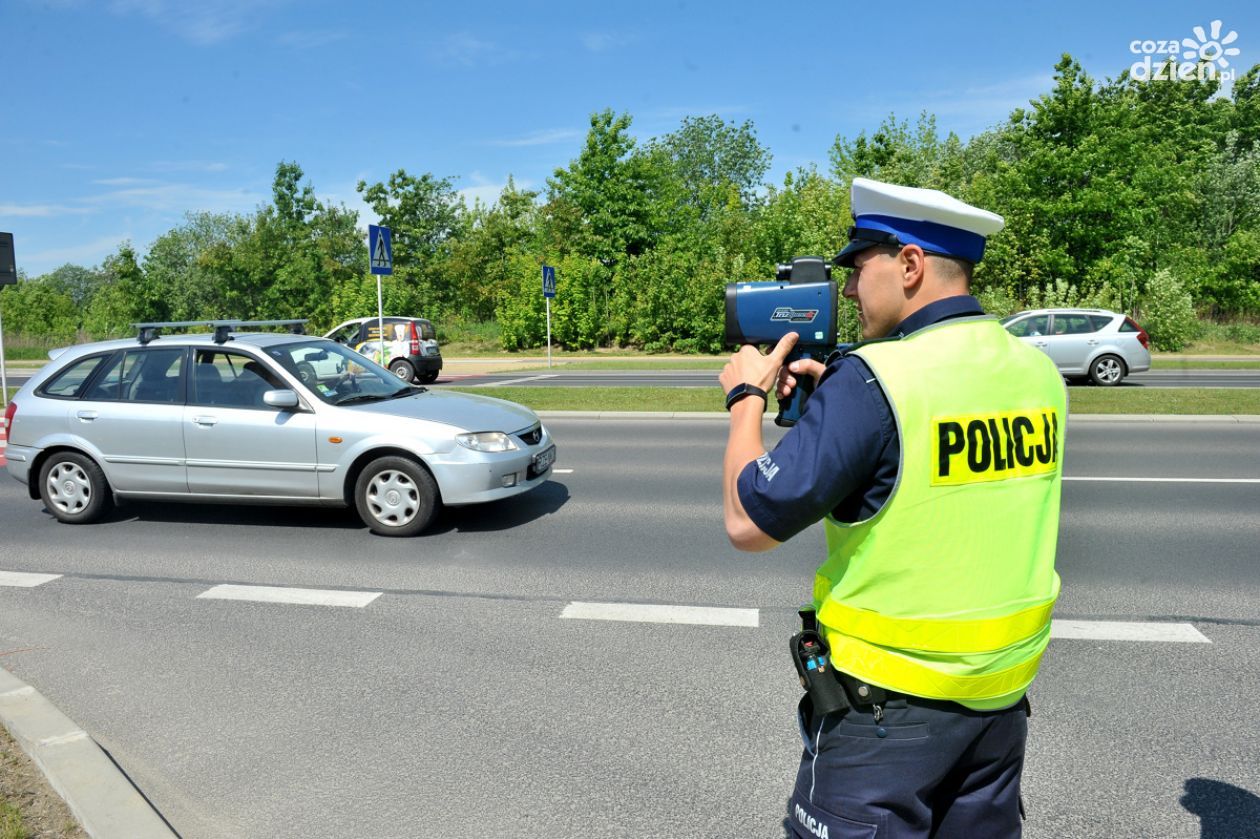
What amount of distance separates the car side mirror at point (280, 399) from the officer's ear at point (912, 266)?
246 inches

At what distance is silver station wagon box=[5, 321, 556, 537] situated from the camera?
287 inches

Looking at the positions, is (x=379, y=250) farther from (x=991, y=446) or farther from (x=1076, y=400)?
(x=991, y=446)

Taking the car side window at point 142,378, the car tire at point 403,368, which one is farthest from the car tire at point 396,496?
the car tire at point 403,368

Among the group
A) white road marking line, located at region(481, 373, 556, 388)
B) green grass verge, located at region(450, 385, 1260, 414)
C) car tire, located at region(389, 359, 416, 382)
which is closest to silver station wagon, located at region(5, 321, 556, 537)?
green grass verge, located at region(450, 385, 1260, 414)

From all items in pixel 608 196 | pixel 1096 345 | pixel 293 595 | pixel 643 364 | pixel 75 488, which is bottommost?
pixel 293 595

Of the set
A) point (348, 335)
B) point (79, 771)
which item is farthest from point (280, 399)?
point (348, 335)

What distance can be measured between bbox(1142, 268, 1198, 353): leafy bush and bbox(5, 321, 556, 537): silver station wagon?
28483 mm

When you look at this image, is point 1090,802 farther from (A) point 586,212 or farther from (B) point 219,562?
(A) point 586,212

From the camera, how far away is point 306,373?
25.3 feet

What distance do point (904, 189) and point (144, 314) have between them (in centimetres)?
6144

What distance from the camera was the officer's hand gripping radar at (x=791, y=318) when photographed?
220cm

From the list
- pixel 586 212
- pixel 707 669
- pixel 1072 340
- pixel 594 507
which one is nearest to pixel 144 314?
pixel 586 212

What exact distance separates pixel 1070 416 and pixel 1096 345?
6.09 m

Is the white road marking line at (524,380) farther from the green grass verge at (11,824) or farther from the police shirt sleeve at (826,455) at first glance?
the police shirt sleeve at (826,455)
